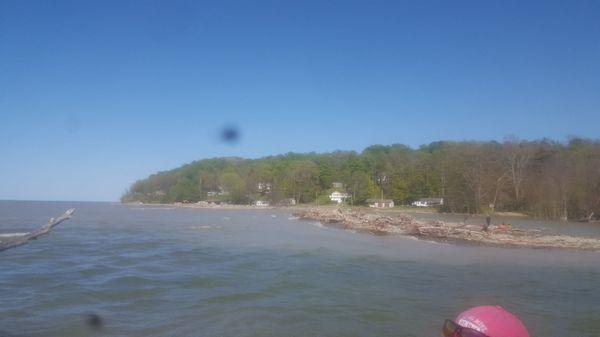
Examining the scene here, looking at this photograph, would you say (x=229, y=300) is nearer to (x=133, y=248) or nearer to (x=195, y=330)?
(x=195, y=330)

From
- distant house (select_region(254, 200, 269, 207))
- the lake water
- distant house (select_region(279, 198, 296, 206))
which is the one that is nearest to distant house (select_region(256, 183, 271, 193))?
distant house (select_region(254, 200, 269, 207))

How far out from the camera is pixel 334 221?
43.9 m

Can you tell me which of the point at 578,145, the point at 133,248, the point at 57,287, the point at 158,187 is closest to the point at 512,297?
the point at 57,287

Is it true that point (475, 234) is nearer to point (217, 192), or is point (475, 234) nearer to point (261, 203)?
point (261, 203)

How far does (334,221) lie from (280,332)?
1403 inches

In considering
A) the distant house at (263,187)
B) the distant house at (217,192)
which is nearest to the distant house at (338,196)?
the distant house at (263,187)

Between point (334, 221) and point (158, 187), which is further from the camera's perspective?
point (158, 187)

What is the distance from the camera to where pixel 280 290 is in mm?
12094

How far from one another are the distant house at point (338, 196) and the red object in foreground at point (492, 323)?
340ft

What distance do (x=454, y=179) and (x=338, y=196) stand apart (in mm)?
35662

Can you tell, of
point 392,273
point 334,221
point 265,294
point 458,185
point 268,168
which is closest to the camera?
point 265,294

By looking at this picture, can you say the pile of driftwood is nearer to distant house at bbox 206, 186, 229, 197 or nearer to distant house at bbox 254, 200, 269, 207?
distant house at bbox 254, 200, 269, 207

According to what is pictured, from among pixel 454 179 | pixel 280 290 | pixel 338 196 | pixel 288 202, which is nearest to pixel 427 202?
pixel 454 179

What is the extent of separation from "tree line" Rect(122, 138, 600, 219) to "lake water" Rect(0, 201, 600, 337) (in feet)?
144
